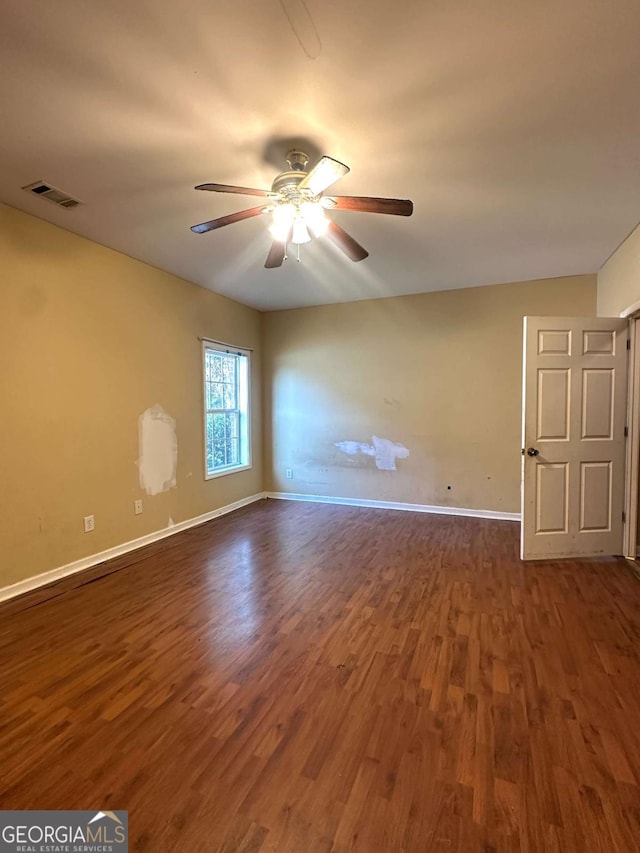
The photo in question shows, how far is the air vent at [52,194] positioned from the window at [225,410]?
6.66ft

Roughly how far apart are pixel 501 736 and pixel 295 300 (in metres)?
4.67

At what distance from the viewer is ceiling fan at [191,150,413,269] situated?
184 centimetres

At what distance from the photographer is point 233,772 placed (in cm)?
143

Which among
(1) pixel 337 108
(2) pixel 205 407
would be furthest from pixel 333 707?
(2) pixel 205 407

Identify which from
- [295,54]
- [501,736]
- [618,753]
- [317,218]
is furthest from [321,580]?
[295,54]

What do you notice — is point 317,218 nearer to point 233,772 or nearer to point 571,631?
point 233,772

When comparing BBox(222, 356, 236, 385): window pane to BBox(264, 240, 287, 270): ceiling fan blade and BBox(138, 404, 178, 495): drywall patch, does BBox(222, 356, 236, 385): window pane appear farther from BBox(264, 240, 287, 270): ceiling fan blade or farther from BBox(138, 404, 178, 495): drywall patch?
BBox(264, 240, 287, 270): ceiling fan blade

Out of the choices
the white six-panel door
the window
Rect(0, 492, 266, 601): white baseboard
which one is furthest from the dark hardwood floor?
the window

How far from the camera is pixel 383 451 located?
510 centimetres

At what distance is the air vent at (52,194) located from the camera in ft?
7.97

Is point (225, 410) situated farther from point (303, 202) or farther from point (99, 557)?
point (303, 202)

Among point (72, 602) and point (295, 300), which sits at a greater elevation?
point (295, 300)

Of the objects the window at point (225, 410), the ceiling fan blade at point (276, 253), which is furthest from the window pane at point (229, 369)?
the ceiling fan blade at point (276, 253)

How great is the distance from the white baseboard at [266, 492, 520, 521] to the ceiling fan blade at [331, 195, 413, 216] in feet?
12.2
